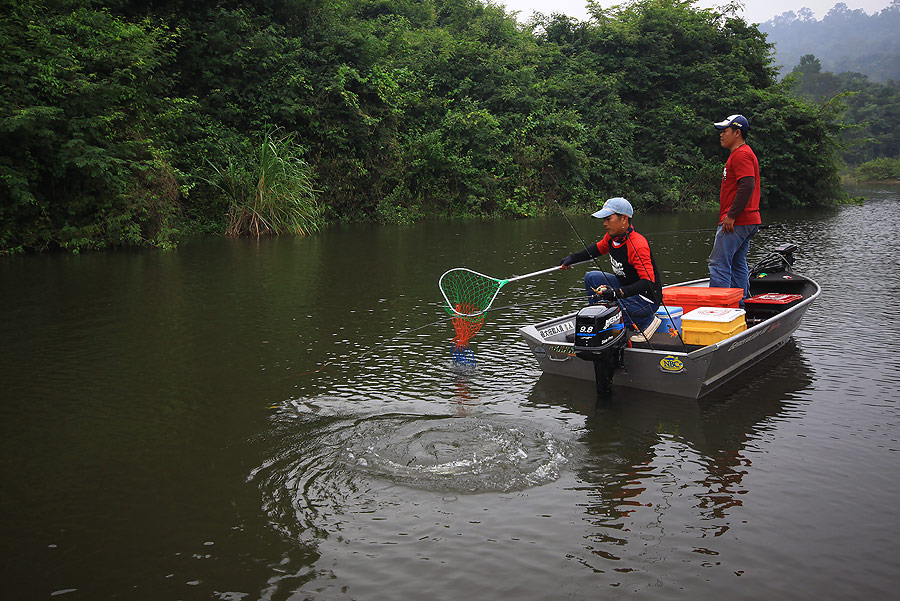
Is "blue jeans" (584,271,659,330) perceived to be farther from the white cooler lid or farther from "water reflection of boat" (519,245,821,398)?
the white cooler lid

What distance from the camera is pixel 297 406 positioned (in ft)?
22.2

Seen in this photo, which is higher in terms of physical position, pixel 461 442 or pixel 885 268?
pixel 885 268

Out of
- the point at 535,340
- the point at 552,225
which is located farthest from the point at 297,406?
the point at 552,225

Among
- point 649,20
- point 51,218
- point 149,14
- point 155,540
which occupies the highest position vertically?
point 649,20

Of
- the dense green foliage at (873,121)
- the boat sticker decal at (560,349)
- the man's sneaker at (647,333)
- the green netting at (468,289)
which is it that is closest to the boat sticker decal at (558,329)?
the boat sticker decal at (560,349)

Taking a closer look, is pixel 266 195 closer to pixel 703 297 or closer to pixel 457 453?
pixel 703 297

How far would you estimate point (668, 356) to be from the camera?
6785 millimetres

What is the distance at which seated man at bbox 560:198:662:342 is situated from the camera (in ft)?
23.3

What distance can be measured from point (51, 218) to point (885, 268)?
17723 millimetres

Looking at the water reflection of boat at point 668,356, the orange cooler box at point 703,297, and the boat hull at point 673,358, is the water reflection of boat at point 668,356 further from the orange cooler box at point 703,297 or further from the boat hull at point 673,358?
the orange cooler box at point 703,297

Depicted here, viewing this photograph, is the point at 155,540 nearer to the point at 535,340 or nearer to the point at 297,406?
the point at 297,406

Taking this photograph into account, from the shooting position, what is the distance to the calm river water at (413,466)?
401 centimetres

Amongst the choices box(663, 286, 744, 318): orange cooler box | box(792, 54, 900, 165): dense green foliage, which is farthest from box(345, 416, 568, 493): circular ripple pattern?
box(792, 54, 900, 165): dense green foliage

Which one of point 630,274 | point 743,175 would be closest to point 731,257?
point 743,175
